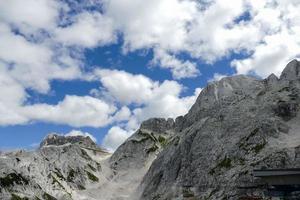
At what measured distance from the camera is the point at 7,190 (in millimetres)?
132875

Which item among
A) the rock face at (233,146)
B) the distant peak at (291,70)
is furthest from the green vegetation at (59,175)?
the distant peak at (291,70)

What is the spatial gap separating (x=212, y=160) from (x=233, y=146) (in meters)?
7.19

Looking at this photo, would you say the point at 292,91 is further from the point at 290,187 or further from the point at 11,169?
the point at 290,187

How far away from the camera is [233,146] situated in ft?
417

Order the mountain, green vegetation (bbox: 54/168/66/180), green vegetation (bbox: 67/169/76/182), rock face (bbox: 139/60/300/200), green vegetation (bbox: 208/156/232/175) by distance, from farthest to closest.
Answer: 1. green vegetation (bbox: 67/169/76/182)
2. green vegetation (bbox: 54/168/66/180)
3. green vegetation (bbox: 208/156/232/175)
4. the mountain
5. rock face (bbox: 139/60/300/200)

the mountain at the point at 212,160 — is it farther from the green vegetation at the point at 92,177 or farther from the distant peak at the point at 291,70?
the green vegetation at the point at 92,177

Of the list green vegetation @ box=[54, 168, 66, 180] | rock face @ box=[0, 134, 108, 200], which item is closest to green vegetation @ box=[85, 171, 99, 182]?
rock face @ box=[0, 134, 108, 200]

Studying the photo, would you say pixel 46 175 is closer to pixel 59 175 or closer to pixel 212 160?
pixel 59 175

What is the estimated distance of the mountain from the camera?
373 ft

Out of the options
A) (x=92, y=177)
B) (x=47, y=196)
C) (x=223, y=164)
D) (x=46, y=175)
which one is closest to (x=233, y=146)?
(x=223, y=164)

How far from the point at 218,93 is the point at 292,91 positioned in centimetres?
5367

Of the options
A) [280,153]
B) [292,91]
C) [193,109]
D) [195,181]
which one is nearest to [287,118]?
[292,91]

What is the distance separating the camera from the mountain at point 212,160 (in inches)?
4478

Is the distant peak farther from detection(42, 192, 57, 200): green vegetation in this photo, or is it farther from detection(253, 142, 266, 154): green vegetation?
detection(42, 192, 57, 200): green vegetation
